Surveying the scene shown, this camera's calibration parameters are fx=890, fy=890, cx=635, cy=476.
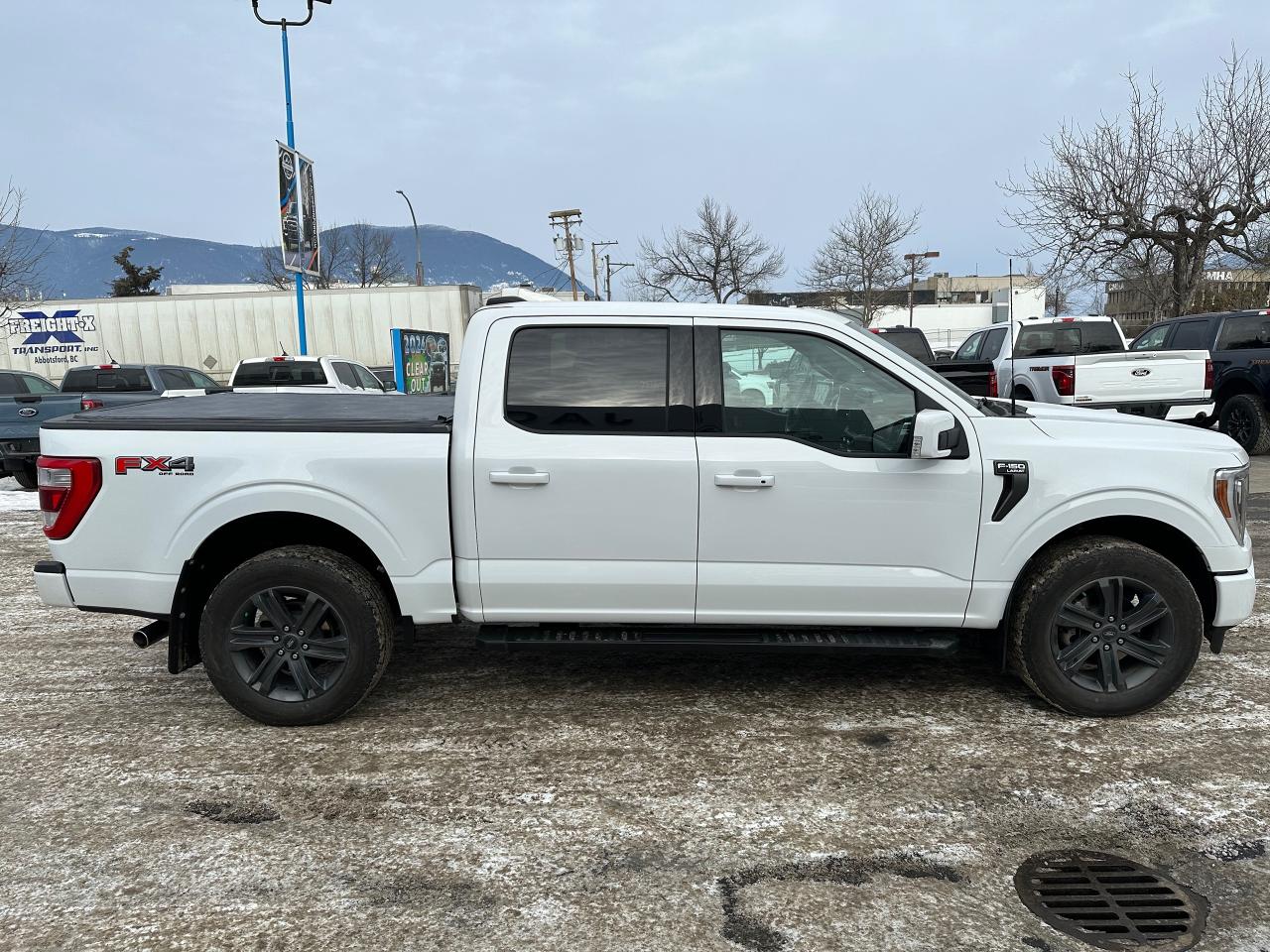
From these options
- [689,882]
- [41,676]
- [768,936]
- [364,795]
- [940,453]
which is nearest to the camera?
[768,936]

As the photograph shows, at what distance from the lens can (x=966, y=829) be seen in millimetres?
3133

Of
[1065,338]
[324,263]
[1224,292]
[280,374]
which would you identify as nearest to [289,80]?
[280,374]

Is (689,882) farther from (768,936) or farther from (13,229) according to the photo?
(13,229)

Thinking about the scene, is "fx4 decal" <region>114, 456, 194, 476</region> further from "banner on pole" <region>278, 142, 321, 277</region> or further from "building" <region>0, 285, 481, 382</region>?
"building" <region>0, 285, 481, 382</region>

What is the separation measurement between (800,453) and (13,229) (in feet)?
83.4

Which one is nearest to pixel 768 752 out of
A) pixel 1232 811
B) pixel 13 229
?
pixel 1232 811

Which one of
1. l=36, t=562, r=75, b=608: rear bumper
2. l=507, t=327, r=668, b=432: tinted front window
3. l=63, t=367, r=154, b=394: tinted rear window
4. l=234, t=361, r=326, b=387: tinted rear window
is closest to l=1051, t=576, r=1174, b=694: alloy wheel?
l=507, t=327, r=668, b=432: tinted front window

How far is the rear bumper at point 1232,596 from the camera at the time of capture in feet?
12.8

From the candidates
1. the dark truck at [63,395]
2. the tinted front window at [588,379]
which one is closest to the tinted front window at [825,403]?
the tinted front window at [588,379]

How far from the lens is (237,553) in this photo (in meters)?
4.21

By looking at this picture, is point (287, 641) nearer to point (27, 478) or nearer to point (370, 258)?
point (27, 478)

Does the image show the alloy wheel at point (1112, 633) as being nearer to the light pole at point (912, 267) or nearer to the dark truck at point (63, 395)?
the dark truck at point (63, 395)

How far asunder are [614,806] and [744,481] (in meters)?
1.40

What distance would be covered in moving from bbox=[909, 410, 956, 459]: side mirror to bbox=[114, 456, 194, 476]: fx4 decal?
10.1 feet
